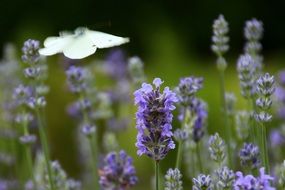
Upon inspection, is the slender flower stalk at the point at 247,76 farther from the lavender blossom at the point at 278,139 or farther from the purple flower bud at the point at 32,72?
the lavender blossom at the point at 278,139

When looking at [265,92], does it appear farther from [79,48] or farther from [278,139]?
[278,139]

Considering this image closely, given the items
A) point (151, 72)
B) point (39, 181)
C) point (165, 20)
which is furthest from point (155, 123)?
point (165, 20)

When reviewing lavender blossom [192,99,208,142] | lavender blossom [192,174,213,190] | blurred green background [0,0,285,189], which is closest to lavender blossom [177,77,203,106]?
lavender blossom [192,99,208,142]

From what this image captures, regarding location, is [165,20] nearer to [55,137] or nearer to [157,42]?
[157,42]

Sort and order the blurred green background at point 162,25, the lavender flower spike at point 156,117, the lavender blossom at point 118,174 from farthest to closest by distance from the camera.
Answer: the blurred green background at point 162,25
the lavender blossom at point 118,174
the lavender flower spike at point 156,117

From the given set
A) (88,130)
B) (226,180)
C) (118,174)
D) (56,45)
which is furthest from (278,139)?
(226,180)

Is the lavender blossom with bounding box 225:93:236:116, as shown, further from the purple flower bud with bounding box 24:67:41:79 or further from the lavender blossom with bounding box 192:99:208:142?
the purple flower bud with bounding box 24:67:41:79

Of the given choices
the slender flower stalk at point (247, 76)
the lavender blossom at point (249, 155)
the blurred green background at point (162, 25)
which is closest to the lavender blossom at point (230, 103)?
the slender flower stalk at point (247, 76)
